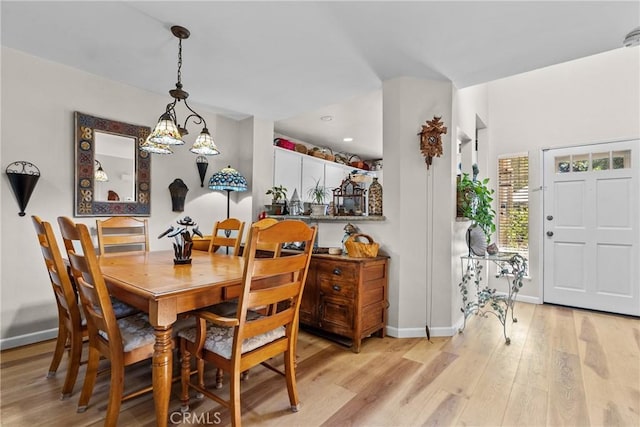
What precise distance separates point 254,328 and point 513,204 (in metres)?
3.78

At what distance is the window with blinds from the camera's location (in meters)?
3.84

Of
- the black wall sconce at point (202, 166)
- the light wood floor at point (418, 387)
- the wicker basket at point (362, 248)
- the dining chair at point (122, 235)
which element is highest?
the black wall sconce at point (202, 166)

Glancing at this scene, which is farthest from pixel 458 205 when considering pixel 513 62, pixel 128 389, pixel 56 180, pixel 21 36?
pixel 21 36

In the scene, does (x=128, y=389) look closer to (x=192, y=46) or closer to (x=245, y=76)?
(x=192, y=46)

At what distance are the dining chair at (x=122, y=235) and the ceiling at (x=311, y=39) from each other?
134 cm

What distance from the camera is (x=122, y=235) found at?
2711 millimetres

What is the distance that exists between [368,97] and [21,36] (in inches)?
117

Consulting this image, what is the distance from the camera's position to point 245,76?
2850mm

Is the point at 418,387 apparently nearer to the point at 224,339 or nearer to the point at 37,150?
the point at 224,339

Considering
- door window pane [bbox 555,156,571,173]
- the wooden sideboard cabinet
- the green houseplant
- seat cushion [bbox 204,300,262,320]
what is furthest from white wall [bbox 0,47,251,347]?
door window pane [bbox 555,156,571,173]

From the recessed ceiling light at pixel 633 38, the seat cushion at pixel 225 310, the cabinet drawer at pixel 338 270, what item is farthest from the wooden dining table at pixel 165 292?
the recessed ceiling light at pixel 633 38

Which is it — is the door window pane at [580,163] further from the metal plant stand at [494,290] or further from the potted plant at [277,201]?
the potted plant at [277,201]

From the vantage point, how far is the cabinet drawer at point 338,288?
245 cm

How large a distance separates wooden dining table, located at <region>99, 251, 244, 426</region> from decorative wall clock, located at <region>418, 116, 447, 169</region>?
6.06 feet
